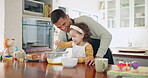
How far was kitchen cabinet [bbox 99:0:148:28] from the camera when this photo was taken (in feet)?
16.3

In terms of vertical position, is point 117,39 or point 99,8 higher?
point 99,8

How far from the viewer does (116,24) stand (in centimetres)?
539

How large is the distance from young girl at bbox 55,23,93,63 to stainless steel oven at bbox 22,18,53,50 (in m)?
1.58

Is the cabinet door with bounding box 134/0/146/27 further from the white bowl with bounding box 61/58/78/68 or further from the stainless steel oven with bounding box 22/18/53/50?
the white bowl with bounding box 61/58/78/68

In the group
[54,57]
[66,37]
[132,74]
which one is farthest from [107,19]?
[132,74]

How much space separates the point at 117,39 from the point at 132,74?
4709mm

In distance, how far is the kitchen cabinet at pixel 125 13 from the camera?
496 centimetres

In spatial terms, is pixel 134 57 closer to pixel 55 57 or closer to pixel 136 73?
pixel 55 57

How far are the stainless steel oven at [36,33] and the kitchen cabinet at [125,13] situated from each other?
2.57 metres

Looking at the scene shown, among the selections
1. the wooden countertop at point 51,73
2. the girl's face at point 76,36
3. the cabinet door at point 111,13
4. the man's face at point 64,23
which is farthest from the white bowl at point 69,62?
the cabinet door at point 111,13

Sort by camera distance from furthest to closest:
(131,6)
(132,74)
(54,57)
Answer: (131,6) → (54,57) → (132,74)

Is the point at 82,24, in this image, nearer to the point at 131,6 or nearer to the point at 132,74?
the point at 132,74

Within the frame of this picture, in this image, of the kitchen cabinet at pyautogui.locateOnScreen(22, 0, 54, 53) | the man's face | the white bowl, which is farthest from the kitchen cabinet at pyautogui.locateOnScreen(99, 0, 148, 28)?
the white bowl

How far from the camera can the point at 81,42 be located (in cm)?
155
